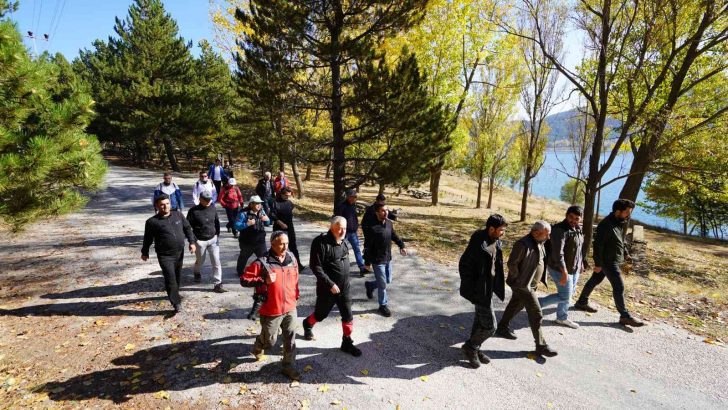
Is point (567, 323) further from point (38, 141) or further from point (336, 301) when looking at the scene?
point (38, 141)

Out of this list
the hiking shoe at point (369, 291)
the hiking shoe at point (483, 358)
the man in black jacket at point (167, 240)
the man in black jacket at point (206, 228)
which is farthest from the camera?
the hiking shoe at point (369, 291)

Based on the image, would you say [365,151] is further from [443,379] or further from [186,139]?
[443,379]

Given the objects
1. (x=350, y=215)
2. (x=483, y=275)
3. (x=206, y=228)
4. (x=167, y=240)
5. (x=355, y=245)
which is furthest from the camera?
(x=355, y=245)

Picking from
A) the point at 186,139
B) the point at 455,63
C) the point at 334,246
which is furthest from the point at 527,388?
the point at 186,139

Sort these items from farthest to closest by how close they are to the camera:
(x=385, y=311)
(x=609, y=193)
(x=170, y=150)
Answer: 1. (x=609, y=193)
2. (x=170, y=150)
3. (x=385, y=311)

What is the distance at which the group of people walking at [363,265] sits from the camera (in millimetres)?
4355

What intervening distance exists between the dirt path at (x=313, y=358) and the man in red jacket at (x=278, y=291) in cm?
47

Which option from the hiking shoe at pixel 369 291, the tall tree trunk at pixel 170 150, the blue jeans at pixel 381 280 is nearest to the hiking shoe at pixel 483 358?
the blue jeans at pixel 381 280

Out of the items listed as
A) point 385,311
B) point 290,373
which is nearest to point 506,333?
point 385,311

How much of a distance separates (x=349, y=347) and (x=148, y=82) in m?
27.5

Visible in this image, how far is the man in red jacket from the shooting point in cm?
415

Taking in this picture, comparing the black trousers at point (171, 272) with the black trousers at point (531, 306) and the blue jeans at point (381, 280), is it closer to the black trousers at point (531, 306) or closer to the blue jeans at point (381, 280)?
the blue jeans at point (381, 280)

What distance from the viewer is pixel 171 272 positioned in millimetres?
5762

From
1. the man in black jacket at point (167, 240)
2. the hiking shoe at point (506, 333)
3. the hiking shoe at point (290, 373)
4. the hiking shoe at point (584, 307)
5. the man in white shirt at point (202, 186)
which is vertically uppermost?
the man in white shirt at point (202, 186)
